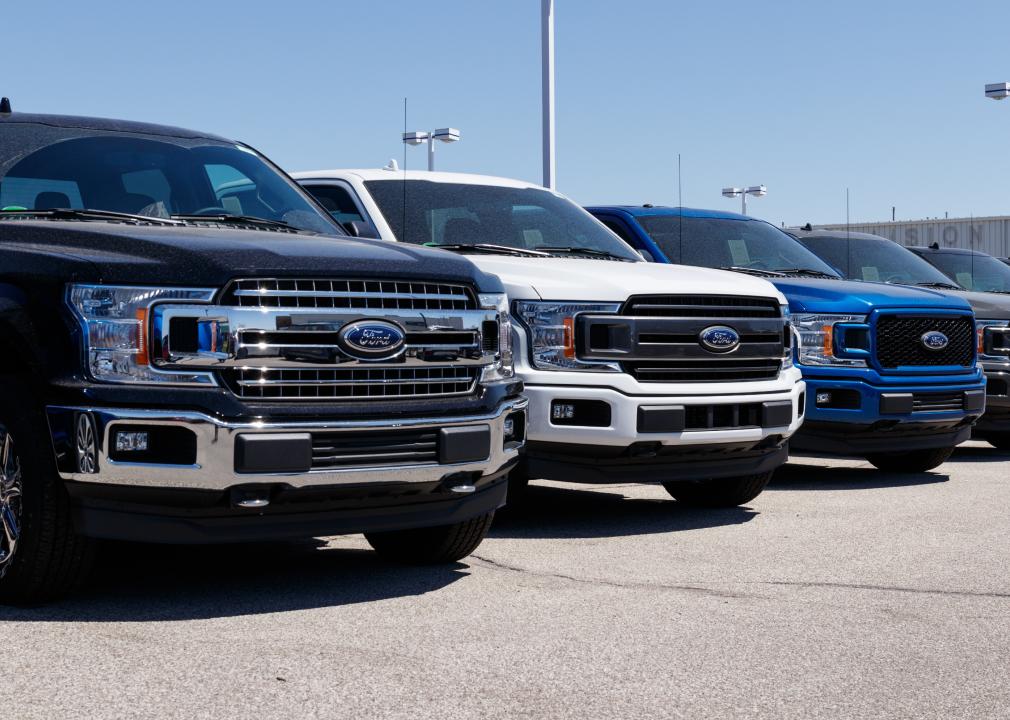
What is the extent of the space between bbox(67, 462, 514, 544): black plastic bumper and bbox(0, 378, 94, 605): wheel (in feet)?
0.33

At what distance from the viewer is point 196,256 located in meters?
5.38

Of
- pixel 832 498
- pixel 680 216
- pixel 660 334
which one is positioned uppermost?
pixel 680 216

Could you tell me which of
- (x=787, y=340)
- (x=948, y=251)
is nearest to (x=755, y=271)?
(x=787, y=340)

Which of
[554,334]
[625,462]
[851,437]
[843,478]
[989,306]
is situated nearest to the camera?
[554,334]

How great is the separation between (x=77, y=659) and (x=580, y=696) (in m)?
1.64

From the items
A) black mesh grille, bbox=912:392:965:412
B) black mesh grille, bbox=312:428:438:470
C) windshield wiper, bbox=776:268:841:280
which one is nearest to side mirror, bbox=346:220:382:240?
black mesh grille, bbox=312:428:438:470

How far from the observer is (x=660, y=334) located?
25.0 feet

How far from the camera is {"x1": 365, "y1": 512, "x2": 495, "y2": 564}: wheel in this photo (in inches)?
255

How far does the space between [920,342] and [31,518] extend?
6512 millimetres

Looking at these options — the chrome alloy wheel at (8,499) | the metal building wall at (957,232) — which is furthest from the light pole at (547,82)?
the metal building wall at (957,232)

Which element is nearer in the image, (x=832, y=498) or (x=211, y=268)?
(x=211, y=268)

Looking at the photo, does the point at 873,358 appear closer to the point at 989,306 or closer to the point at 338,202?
the point at 989,306

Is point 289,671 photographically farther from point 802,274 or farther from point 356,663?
point 802,274

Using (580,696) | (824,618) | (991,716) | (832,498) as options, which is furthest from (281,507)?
(832,498)
